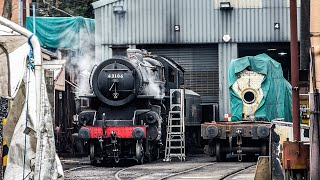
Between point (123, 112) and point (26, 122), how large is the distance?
1389 cm

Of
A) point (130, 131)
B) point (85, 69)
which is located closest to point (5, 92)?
point (130, 131)

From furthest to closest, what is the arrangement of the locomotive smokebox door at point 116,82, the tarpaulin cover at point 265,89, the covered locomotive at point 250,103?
the tarpaulin cover at point 265,89
the covered locomotive at point 250,103
the locomotive smokebox door at point 116,82

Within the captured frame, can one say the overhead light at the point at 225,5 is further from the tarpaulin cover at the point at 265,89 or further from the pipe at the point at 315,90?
the pipe at the point at 315,90

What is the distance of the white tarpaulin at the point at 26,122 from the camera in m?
11.2

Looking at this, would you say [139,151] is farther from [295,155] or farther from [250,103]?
[295,155]

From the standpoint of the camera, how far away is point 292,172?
13.0 m

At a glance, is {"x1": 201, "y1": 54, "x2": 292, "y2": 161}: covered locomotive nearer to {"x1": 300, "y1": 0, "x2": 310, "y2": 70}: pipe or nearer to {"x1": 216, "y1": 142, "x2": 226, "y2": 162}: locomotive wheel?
{"x1": 216, "y1": 142, "x2": 226, "y2": 162}: locomotive wheel

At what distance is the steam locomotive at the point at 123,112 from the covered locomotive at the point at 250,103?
5.53ft

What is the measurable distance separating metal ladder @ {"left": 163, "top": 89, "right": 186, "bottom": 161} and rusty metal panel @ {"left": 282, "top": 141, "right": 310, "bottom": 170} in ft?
44.7

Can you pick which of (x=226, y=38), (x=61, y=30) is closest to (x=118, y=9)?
(x=61, y=30)

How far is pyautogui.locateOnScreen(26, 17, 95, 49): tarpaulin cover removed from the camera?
119 ft

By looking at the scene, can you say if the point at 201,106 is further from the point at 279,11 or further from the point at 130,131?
the point at 130,131

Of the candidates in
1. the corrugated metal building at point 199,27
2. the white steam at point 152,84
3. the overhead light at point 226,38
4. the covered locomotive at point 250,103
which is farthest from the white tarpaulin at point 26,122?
the overhead light at point 226,38

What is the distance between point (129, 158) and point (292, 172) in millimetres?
11971
